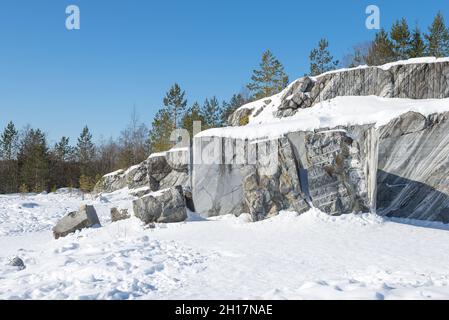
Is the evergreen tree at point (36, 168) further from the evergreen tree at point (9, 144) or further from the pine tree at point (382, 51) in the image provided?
the pine tree at point (382, 51)

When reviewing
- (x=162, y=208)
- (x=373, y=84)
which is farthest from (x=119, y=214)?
(x=373, y=84)

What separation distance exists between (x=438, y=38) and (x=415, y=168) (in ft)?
79.5

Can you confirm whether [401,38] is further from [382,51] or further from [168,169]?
[168,169]

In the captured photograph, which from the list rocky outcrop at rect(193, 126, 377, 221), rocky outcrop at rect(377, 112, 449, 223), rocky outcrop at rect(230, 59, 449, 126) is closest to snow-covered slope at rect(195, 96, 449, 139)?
rocky outcrop at rect(377, 112, 449, 223)

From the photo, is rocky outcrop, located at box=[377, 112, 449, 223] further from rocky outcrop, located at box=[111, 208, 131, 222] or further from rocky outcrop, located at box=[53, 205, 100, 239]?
rocky outcrop, located at box=[53, 205, 100, 239]

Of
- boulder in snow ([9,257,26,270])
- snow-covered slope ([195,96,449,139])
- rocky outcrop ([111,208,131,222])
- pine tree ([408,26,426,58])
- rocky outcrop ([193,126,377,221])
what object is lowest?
boulder in snow ([9,257,26,270])

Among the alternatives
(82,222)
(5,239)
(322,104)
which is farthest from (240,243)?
(322,104)

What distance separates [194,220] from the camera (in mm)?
13250

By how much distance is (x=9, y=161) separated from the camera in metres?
46.2

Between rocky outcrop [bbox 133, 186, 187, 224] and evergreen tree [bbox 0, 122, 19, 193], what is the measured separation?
37236 mm

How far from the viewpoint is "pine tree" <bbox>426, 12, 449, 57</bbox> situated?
31283 millimetres

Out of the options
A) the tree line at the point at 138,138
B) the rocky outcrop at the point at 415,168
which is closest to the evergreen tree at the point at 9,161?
the tree line at the point at 138,138

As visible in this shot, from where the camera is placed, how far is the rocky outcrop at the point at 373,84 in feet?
66.8

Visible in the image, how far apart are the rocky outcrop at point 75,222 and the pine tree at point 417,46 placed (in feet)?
91.9
